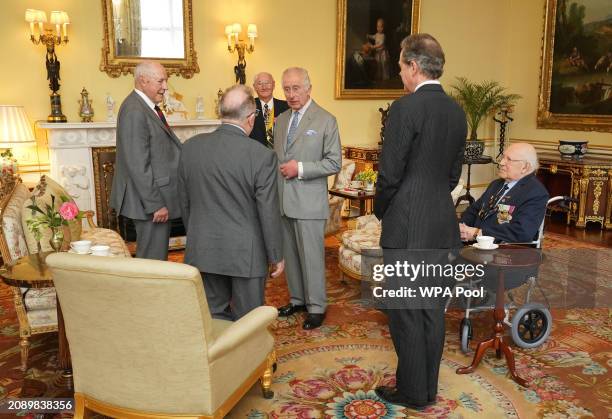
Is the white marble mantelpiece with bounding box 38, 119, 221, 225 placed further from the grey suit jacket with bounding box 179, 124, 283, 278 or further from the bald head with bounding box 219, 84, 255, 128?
the bald head with bounding box 219, 84, 255, 128

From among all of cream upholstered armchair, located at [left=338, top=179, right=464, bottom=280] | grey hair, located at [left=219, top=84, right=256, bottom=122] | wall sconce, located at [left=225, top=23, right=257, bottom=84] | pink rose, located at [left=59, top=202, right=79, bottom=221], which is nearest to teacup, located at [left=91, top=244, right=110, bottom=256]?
pink rose, located at [left=59, top=202, right=79, bottom=221]

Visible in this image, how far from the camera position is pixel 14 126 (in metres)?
5.93

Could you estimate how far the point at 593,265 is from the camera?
247 inches

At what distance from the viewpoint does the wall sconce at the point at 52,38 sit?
613 cm

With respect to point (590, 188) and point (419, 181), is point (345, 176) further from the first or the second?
point (419, 181)

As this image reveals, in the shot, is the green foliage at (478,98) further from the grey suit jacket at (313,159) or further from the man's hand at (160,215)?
the man's hand at (160,215)

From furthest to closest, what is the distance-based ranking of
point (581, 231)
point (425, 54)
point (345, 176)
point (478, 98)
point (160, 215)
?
1. point (478, 98)
2. point (581, 231)
3. point (345, 176)
4. point (160, 215)
5. point (425, 54)

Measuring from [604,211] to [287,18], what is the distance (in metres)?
5.17

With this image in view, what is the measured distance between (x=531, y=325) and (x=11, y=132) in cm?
533

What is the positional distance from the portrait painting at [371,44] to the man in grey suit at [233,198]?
565 centimetres

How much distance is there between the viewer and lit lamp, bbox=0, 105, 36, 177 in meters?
5.88

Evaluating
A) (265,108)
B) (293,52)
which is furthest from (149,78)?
(293,52)

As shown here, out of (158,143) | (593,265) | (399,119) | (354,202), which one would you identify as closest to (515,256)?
(399,119)

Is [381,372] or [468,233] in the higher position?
[468,233]
